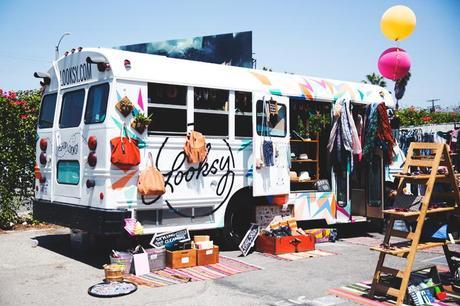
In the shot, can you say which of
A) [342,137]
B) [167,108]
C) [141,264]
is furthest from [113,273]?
[342,137]

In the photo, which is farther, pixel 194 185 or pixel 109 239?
pixel 109 239

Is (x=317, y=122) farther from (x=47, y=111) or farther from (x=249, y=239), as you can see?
(x=47, y=111)

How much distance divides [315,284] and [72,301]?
9.81 ft

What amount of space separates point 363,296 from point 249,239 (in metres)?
2.70

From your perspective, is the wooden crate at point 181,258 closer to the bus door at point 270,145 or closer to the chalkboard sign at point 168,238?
the chalkboard sign at point 168,238

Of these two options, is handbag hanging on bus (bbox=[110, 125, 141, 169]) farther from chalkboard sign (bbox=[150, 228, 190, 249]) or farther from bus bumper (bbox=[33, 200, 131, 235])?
chalkboard sign (bbox=[150, 228, 190, 249])

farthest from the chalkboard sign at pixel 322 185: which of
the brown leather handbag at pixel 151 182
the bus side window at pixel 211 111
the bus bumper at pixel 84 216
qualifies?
the bus bumper at pixel 84 216

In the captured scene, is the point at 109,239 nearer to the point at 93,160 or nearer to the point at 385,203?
the point at 93,160

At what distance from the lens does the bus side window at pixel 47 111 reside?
8359 millimetres

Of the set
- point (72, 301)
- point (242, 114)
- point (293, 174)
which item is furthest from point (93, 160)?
point (293, 174)

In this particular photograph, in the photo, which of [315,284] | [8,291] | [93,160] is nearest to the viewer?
[8,291]

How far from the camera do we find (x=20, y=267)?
723cm

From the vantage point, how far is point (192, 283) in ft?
20.9

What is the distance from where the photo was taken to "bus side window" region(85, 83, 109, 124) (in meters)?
7.13
